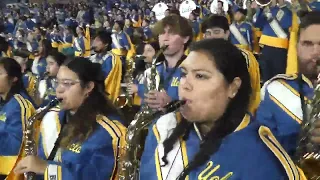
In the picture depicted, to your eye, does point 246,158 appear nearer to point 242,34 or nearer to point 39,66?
point 242,34

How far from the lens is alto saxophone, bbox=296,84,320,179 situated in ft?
6.10

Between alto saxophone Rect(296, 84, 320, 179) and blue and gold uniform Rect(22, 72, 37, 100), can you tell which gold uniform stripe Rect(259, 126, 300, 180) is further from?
blue and gold uniform Rect(22, 72, 37, 100)

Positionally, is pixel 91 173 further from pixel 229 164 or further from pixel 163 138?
pixel 229 164

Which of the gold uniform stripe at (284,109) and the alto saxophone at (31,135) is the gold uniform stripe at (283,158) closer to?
the gold uniform stripe at (284,109)

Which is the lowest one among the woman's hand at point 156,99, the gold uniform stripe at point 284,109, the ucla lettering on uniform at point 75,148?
the ucla lettering on uniform at point 75,148

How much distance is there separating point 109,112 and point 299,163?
3.21 ft

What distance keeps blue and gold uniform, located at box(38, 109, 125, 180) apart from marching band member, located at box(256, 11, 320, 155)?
0.66 metres

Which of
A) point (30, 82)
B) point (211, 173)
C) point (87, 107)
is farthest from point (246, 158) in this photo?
point (30, 82)

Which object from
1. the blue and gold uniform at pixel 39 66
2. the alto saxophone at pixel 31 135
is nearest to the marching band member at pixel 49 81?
the blue and gold uniform at pixel 39 66

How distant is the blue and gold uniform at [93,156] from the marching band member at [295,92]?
2.15 feet

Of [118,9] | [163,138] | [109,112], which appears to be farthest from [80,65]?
[118,9]

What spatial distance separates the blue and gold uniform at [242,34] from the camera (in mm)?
5766

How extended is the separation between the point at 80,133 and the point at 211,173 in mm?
927

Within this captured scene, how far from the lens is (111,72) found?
17.0 feet
